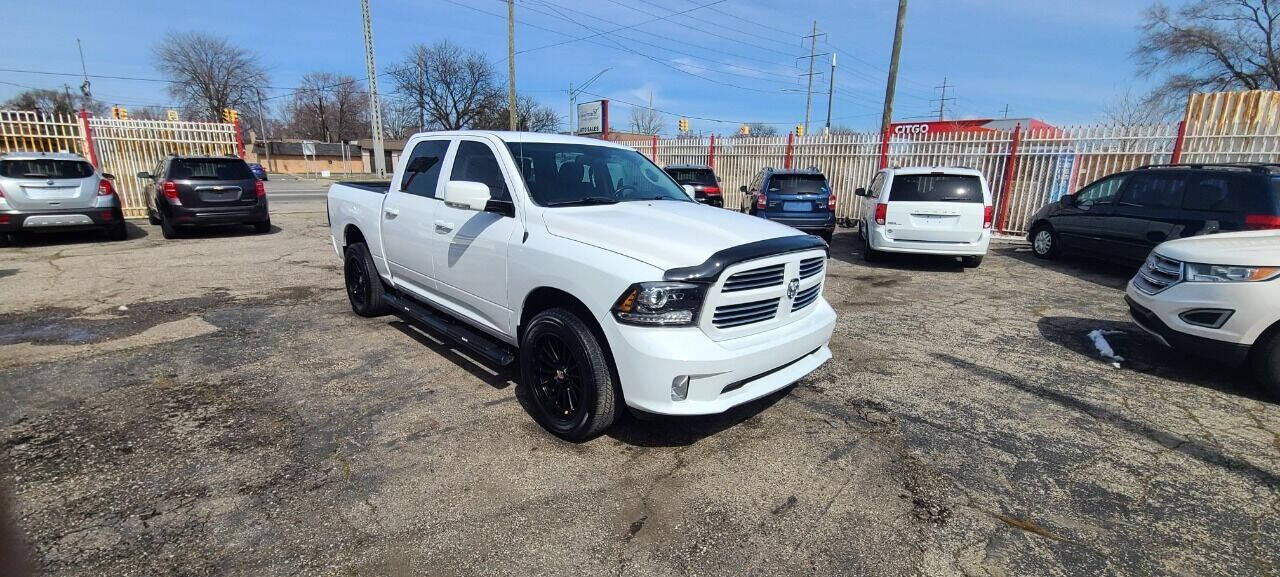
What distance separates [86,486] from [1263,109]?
17836 millimetres

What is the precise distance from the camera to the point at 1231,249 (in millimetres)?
4363

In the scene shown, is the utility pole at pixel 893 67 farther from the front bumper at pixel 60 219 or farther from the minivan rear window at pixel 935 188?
the front bumper at pixel 60 219

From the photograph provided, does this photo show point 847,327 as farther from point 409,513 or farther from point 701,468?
point 409,513

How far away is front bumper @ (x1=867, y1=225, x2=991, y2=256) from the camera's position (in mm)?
8727

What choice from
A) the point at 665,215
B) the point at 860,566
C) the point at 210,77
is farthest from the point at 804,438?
the point at 210,77

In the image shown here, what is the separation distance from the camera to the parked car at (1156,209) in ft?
22.9

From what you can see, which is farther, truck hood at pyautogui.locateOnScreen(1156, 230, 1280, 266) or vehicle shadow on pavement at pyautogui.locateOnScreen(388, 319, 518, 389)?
vehicle shadow on pavement at pyautogui.locateOnScreen(388, 319, 518, 389)

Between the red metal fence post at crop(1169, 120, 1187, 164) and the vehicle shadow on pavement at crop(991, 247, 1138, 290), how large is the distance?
11.9 ft

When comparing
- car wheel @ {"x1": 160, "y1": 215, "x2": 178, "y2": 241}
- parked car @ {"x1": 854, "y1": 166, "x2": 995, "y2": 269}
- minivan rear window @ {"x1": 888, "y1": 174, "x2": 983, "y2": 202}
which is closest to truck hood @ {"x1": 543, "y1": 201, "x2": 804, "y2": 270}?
parked car @ {"x1": 854, "y1": 166, "x2": 995, "y2": 269}

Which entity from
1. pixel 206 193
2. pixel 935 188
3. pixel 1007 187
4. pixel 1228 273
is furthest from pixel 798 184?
pixel 206 193

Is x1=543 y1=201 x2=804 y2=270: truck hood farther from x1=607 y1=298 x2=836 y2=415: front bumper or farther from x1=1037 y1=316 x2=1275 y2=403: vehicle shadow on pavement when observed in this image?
x1=1037 y1=316 x2=1275 y2=403: vehicle shadow on pavement

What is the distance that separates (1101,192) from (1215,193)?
1.79 m

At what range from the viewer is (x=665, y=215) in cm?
373

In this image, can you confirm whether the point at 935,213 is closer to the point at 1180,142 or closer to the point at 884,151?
the point at 1180,142
